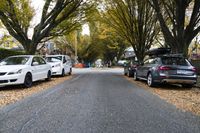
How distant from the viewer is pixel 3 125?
19.6 feet

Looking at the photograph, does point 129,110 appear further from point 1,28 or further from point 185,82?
point 1,28

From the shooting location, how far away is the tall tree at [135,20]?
2755 centimetres

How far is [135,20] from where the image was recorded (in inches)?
1134

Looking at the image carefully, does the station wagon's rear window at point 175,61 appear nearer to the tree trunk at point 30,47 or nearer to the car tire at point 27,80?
the car tire at point 27,80

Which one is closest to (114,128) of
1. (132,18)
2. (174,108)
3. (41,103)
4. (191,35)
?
(174,108)

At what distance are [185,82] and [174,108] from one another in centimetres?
570

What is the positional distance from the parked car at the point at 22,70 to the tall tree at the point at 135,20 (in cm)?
1394

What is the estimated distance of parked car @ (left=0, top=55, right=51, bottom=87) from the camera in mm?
12336

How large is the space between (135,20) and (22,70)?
18.0 m

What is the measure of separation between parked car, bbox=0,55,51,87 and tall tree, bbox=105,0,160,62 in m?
13.9

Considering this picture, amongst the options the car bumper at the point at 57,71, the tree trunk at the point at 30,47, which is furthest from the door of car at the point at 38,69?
the tree trunk at the point at 30,47

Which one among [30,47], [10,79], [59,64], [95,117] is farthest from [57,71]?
[95,117]

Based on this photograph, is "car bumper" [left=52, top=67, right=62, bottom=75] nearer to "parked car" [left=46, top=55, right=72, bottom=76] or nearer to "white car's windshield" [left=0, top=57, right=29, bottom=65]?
"parked car" [left=46, top=55, right=72, bottom=76]

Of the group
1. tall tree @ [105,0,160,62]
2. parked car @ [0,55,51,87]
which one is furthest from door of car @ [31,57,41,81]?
tall tree @ [105,0,160,62]
